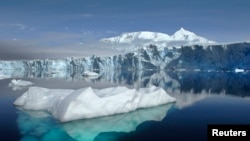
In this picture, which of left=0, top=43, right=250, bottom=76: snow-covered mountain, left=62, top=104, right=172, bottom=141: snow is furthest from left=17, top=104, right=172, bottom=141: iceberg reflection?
left=0, top=43, right=250, bottom=76: snow-covered mountain

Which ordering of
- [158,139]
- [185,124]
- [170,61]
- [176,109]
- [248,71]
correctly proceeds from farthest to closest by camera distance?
[170,61] → [248,71] → [176,109] → [185,124] → [158,139]

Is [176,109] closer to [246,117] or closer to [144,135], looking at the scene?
[246,117]

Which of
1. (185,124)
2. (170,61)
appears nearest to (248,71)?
(170,61)

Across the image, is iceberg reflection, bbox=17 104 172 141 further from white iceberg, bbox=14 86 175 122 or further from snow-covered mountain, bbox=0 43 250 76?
snow-covered mountain, bbox=0 43 250 76

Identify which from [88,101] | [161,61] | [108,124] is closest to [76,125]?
[108,124]

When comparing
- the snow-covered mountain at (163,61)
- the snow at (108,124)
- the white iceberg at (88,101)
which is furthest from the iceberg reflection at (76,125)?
the snow-covered mountain at (163,61)

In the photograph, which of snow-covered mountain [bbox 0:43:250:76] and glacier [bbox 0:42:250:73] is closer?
snow-covered mountain [bbox 0:43:250:76]
